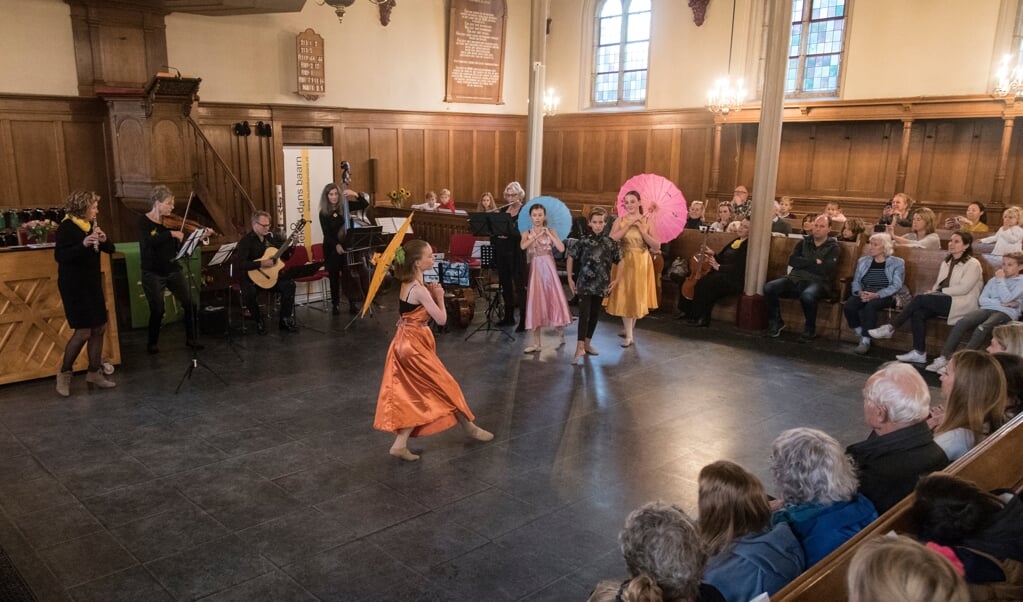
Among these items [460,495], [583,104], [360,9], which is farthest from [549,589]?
[583,104]

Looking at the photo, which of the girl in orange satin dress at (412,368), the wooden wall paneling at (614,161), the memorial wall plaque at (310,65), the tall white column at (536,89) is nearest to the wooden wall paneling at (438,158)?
the memorial wall plaque at (310,65)

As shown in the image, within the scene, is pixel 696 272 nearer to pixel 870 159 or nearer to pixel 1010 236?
pixel 1010 236

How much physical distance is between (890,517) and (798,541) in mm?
349

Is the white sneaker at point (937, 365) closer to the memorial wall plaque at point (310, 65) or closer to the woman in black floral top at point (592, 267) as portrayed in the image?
the woman in black floral top at point (592, 267)

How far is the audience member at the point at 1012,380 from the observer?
3.38 metres

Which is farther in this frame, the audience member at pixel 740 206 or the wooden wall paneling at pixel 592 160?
the wooden wall paneling at pixel 592 160

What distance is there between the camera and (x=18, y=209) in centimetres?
968

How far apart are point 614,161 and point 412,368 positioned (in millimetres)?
11647

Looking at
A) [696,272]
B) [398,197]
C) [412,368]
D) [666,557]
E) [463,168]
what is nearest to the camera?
[666,557]

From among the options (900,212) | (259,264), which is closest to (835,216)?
(900,212)

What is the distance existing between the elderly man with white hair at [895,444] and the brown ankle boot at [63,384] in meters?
5.67

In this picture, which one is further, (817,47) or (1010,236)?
(817,47)

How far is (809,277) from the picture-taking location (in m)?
8.08

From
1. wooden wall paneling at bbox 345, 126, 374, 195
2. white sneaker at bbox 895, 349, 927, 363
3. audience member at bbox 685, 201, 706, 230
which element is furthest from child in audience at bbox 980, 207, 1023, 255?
wooden wall paneling at bbox 345, 126, 374, 195
